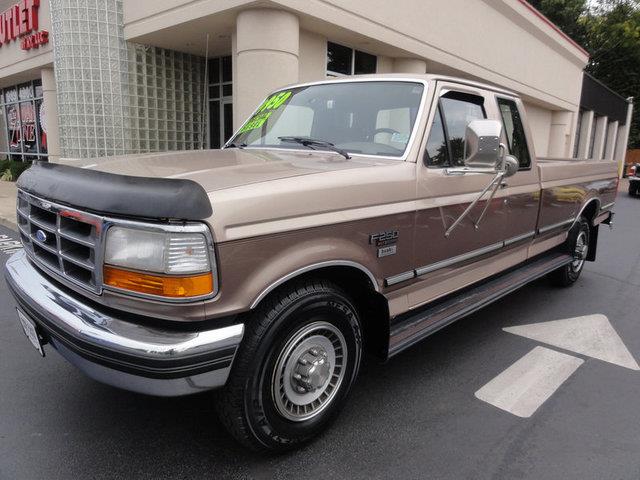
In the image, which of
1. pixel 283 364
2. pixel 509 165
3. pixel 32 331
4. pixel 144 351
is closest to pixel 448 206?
pixel 509 165

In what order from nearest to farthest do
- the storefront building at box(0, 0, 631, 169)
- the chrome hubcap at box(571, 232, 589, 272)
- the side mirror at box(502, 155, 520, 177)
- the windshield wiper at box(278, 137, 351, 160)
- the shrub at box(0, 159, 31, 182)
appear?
the windshield wiper at box(278, 137, 351, 160) → the side mirror at box(502, 155, 520, 177) → the chrome hubcap at box(571, 232, 589, 272) → the storefront building at box(0, 0, 631, 169) → the shrub at box(0, 159, 31, 182)

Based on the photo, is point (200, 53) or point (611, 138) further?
point (611, 138)

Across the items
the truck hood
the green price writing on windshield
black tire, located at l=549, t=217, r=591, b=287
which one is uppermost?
the green price writing on windshield

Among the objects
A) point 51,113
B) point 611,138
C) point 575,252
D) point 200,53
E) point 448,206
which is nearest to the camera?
point 448,206

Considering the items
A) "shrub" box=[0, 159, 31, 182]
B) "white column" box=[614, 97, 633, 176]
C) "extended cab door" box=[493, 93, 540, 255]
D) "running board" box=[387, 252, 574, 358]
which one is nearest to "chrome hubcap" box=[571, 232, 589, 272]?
"running board" box=[387, 252, 574, 358]

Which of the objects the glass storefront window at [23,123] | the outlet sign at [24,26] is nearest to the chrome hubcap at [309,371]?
the outlet sign at [24,26]

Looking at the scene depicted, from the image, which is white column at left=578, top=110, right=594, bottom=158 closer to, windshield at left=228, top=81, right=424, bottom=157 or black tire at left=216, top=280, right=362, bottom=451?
windshield at left=228, top=81, right=424, bottom=157

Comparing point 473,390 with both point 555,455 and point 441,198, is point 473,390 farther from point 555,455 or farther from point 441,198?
point 441,198

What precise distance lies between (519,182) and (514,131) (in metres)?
0.51

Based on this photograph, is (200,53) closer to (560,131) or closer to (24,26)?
(24,26)

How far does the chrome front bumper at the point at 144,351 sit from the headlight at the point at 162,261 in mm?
186

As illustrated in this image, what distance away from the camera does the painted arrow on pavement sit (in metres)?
3.17

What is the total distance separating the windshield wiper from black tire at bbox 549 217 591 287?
345cm

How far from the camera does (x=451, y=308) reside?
134 inches
